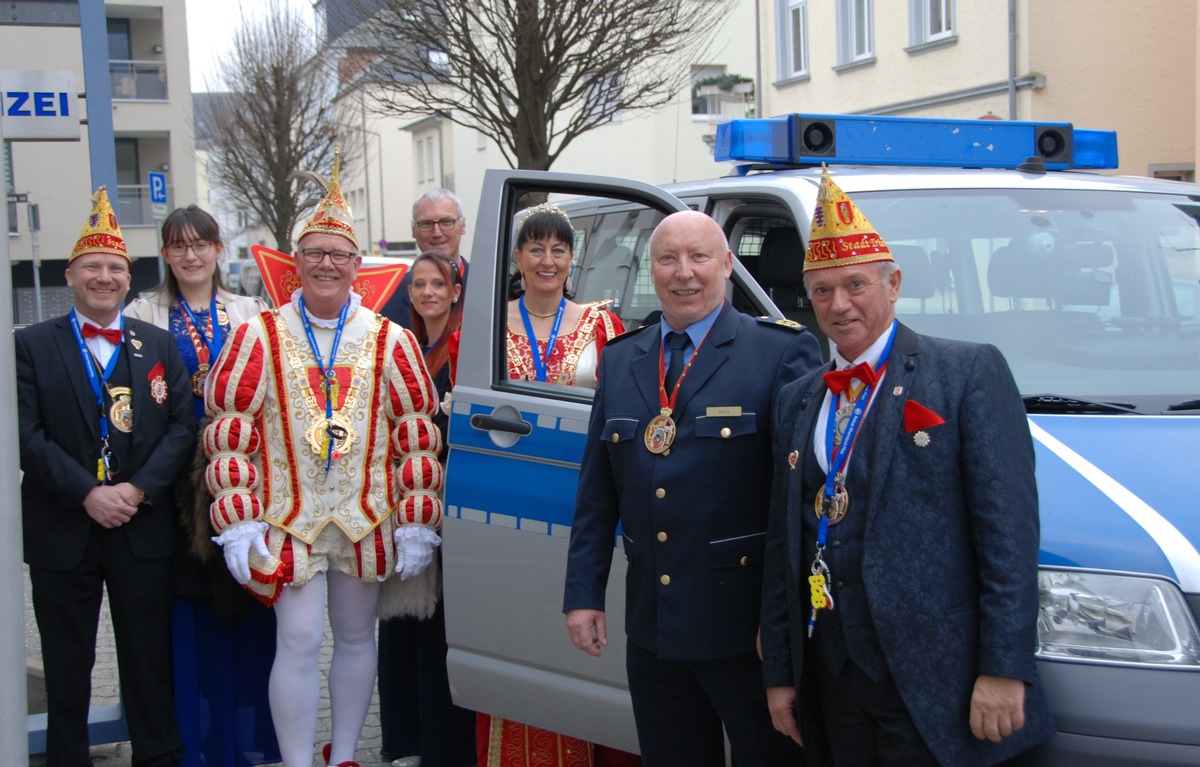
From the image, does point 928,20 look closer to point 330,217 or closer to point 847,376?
point 330,217

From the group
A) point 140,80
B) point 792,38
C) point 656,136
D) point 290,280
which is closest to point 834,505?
point 290,280

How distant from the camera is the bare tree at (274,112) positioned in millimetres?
27531

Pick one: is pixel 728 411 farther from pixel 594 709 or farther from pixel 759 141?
pixel 759 141

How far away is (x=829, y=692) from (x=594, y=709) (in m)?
1.19

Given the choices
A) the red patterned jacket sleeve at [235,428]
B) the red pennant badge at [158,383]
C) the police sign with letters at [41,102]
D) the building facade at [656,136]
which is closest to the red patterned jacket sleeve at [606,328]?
the red patterned jacket sleeve at [235,428]

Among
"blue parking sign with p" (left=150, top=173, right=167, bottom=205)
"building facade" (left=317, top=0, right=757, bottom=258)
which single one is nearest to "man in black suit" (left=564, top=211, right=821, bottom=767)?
"blue parking sign with p" (left=150, top=173, right=167, bottom=205)

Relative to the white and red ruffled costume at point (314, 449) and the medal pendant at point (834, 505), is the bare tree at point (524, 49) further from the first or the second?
the medal pendant at point (834, 505)

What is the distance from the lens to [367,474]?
402cm

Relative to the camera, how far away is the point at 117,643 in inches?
170

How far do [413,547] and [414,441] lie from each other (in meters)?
0.34

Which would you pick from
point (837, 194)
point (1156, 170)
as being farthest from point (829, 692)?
point (1156, 170)

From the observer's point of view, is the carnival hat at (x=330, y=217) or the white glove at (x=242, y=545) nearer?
the white glove at (x=242, y=545)

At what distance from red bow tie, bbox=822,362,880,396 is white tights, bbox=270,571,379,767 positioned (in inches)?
82.2

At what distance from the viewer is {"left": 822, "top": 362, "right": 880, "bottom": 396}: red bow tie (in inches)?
98.0
